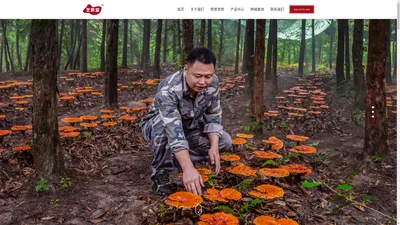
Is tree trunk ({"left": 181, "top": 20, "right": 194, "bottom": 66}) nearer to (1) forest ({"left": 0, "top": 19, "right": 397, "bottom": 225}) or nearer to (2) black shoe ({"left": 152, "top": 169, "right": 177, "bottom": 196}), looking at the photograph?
(1) forest ({"left": 0, "top": 19, "right": 397, "bottom": 225})

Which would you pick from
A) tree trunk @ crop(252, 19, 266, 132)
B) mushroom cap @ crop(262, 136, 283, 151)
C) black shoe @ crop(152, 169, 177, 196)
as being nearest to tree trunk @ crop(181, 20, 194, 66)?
tree trunk @ crop(252, 19, 266, 132)

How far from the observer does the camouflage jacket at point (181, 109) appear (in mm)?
2756

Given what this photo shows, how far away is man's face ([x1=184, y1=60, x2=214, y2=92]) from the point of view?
8.84 ft

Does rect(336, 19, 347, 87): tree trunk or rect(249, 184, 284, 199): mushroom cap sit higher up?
rect(336, 19, 347, 87): tree trunk

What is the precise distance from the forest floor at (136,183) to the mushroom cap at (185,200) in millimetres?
257

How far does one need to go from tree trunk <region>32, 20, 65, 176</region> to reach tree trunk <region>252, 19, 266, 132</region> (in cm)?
345

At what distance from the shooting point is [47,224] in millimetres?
2834

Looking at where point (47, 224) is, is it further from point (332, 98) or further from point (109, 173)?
point (332, 98)

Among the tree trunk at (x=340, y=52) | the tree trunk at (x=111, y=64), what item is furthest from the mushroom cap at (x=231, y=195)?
the tree trunk at (x=340, y=52)
